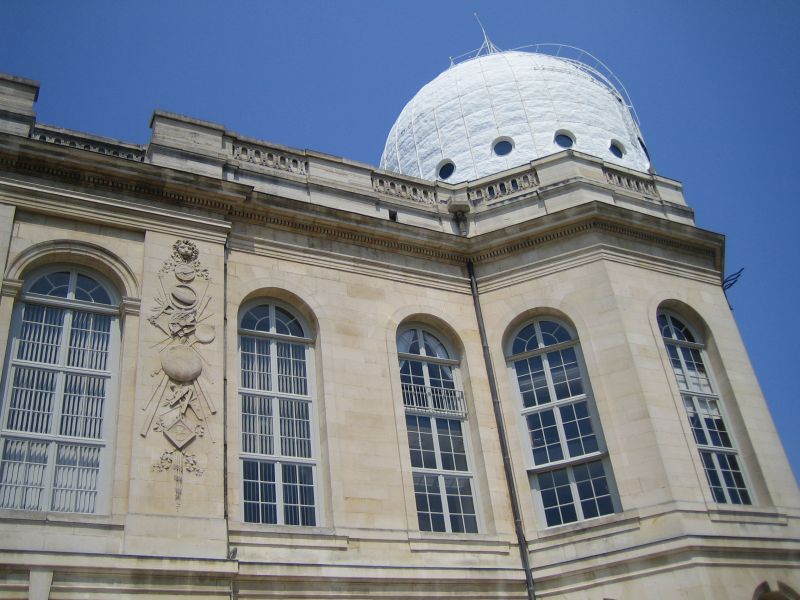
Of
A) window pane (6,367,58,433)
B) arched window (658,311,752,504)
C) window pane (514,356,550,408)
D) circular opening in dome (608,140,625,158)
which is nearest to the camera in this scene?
window pane (6,367,58,433)

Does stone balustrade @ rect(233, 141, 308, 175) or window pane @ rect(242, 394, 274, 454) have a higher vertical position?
stone balustrade @ rect(233, 141, 308, 175)

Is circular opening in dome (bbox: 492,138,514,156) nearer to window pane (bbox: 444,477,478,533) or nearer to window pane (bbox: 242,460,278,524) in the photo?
window pane (bbox: 444,477,478,533)

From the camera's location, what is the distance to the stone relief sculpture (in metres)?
13.8

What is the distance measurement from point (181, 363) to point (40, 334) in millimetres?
2384

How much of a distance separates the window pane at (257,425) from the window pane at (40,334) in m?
3.34

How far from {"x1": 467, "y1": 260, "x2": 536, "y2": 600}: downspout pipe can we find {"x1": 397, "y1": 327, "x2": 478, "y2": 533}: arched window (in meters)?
0.67

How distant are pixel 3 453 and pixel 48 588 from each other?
2424 mm

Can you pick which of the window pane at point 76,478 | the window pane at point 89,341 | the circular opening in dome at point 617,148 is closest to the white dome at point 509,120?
the circular opening in dome at point 617,148

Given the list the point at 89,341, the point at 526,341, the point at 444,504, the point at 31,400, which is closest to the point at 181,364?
the point at 89,341

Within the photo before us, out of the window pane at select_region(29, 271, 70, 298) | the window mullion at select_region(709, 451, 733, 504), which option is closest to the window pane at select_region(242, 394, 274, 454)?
the window pane at select_region(29, 271, 70, 298)

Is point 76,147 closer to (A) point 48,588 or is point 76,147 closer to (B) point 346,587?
(A) point 48,588

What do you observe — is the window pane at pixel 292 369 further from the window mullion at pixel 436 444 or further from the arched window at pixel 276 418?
the window mullion at pixel 436 444

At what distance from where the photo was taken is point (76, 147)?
15.7 metres

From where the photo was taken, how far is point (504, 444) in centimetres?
1722
